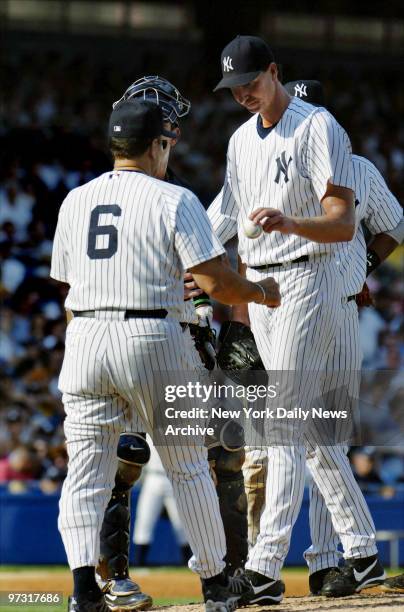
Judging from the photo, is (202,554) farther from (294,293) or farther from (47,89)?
(47,89)

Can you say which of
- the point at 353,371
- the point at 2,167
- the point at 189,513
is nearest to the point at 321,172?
the point at 353,371

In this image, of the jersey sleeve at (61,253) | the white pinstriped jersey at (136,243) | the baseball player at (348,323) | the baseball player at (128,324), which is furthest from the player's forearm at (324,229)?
the jersey sleeve at (61,253)

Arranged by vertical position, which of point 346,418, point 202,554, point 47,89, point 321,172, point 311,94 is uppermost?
point 47,89

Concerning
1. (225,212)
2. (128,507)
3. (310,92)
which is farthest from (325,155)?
(128,507)

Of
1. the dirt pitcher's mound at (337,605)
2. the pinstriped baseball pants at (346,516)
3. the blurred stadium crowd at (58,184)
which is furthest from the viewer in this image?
the blurred stadium crowd at (58,184)

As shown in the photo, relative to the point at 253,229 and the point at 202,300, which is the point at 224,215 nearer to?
the point at 202,300

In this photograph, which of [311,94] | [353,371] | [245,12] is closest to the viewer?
[353,371]

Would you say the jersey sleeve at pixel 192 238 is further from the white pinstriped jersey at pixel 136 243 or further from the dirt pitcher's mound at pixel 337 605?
the dirt pitcher's mound at pixel 337 605

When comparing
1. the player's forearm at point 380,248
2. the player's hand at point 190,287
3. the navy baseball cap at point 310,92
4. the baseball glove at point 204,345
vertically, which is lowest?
the baseball glove at point 204,345

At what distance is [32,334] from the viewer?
42.1 feet

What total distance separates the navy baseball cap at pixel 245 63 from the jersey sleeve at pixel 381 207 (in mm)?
973

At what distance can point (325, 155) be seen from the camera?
187 inches

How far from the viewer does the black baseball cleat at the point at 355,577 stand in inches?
198

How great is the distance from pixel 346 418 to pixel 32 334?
8.04m
